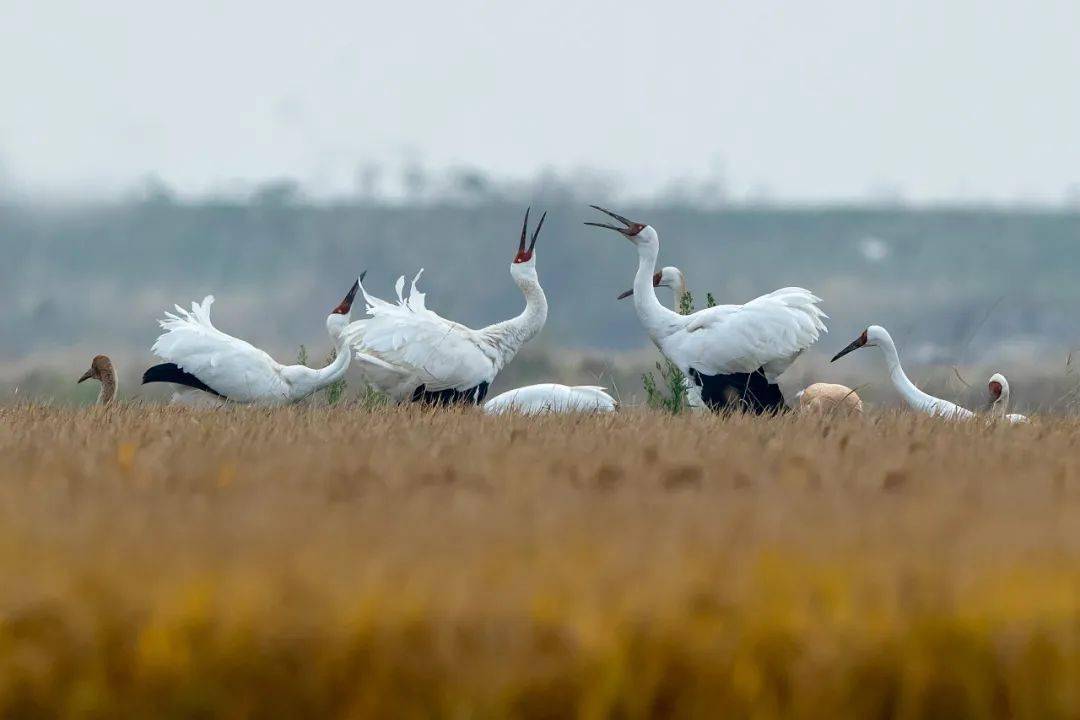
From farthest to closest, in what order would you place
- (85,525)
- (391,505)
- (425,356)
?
1. (425,356)
2. (391,505)
3. (85,525)

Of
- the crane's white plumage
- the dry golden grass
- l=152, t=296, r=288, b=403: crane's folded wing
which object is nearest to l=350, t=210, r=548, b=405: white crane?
the crane's white plumage

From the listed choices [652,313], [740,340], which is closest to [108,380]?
[652,313]

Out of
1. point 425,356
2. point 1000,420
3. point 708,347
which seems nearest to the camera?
point 1000,420

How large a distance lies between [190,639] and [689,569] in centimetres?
109

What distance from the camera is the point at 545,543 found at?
350 centimetres

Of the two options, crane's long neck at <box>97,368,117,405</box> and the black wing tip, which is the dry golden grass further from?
crane's long neck at <box>97,368,117,405</box>

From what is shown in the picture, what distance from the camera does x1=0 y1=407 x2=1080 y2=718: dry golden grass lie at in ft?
9.91

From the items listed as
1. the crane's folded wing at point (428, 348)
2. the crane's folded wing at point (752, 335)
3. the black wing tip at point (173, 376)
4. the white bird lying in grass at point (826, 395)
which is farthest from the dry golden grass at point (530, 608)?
the black wing tip at point (173, 376)

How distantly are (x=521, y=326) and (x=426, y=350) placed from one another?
101cm

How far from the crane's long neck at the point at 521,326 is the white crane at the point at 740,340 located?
3.77 ft

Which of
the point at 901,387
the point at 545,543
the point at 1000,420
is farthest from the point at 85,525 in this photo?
the point at 901,387

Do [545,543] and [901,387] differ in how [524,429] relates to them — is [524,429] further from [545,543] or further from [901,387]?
[901,387]

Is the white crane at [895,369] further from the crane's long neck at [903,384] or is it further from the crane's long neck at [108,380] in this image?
the crane's long neck at [108,380]

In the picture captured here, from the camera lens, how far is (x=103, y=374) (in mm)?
11406
